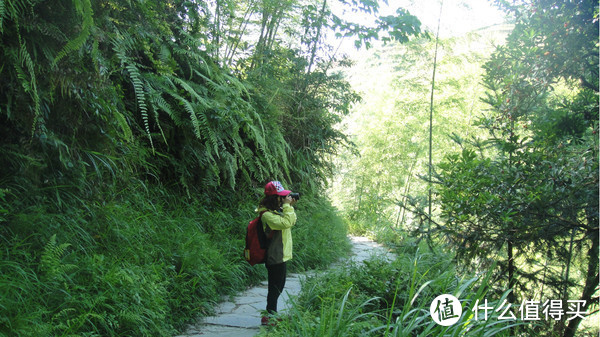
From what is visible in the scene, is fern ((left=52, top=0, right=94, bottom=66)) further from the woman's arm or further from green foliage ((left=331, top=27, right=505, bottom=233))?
green foliage ((left=331, top=27, right=505, bottom=233))

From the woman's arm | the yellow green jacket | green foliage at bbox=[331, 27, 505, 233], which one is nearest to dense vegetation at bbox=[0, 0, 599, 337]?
the yellow green jacket

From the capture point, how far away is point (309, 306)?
352cm

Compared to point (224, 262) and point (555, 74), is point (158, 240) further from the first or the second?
point (555, 74)

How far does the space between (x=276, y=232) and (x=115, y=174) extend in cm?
148

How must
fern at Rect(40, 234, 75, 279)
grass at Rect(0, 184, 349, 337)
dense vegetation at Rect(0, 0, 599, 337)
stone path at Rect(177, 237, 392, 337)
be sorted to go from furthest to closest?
stone path at Rect(177, 237, 392, 337) → dense vegetation at Rect(0, 0, 599, 337) → fern at Rect(40, 234, 75, 279) → grass at Rect(0, 184, 349, 337)

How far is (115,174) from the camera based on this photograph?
3762 millimetres

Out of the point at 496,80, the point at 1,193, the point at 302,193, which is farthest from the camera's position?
the point at 302,193

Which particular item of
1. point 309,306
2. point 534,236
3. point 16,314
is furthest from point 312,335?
point 534,236

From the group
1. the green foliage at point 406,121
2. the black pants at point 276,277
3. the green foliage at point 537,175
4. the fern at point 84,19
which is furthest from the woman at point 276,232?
the green foliage at point 406,121

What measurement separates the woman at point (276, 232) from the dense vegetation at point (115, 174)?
611 millimetres

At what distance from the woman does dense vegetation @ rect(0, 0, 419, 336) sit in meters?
0.61

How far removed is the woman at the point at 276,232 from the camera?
3553mm

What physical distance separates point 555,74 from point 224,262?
4024mm

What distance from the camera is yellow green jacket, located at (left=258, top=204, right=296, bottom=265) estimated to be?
3.56m
